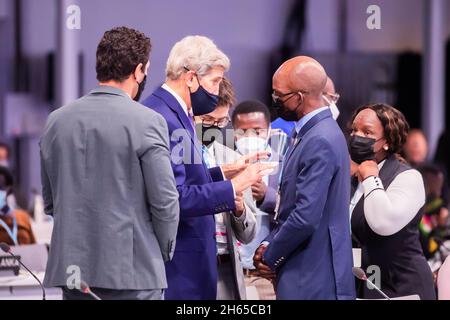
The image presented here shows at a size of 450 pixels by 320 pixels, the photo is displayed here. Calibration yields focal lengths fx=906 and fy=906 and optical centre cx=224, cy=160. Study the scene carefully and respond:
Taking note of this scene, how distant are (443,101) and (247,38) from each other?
2.25 m

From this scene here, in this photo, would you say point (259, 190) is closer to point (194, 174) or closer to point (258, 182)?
point (258, 182)

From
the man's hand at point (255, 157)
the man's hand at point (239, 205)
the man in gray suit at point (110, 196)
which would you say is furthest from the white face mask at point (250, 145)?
the man in gray suit at point (110, 196)

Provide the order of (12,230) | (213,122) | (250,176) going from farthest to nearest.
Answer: (12,230) < (213,122) < (250,176)

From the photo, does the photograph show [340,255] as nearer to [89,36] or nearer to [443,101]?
[89,36]

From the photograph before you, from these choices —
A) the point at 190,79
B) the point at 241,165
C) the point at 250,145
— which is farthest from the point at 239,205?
the point at 250,145

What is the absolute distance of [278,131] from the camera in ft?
14.8

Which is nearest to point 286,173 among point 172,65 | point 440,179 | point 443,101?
point 172,65

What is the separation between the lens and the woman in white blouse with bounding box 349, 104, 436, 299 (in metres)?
3.36

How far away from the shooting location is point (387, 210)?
10.9 ft

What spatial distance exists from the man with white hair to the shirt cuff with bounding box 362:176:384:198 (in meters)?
0.49

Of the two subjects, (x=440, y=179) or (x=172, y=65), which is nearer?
(x=172, y=65)

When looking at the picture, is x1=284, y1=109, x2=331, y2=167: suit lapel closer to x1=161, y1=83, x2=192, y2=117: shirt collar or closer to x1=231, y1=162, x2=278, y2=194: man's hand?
x1=231, y1=162, x2=278, y2=194: man's hand

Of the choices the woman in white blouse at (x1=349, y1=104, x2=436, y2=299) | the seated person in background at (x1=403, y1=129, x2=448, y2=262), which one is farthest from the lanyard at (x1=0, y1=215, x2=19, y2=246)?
the seated person in background at (x1=403, y1=129, x2=448, y2=262)

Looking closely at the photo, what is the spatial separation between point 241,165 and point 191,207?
0.34 m
